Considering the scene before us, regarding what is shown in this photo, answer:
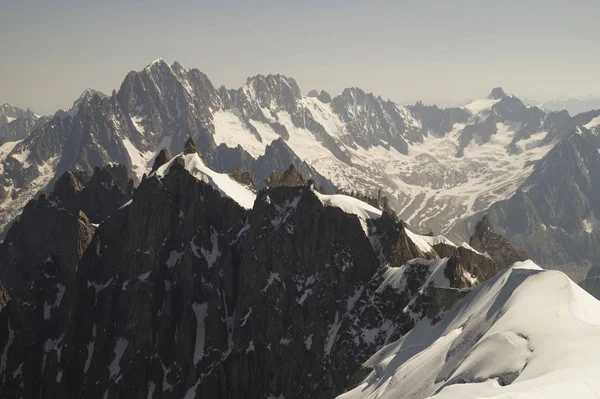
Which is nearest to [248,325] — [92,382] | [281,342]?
[281,342]

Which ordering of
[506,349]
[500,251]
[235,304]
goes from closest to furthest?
1. [506,349]
2. [235,304]
3. [500,251]

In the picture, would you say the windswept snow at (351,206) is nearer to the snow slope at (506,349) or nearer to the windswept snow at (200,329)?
the windswept snow at (200,329)

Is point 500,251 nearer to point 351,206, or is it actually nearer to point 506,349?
point 351,206

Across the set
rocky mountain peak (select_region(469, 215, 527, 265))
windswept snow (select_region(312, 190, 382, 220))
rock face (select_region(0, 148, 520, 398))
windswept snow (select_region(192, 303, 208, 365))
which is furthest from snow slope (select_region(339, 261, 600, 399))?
rocky mountain peak (select_region(469, 215, 527, 265))

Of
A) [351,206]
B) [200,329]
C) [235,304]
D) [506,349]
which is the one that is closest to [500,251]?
[351,206]

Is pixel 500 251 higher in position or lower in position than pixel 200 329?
lower

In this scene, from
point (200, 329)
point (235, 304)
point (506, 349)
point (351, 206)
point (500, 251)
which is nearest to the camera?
point (506, 349)

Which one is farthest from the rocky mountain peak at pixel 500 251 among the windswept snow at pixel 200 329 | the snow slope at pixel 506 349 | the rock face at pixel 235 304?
the windswept snow at pixel 200 329
